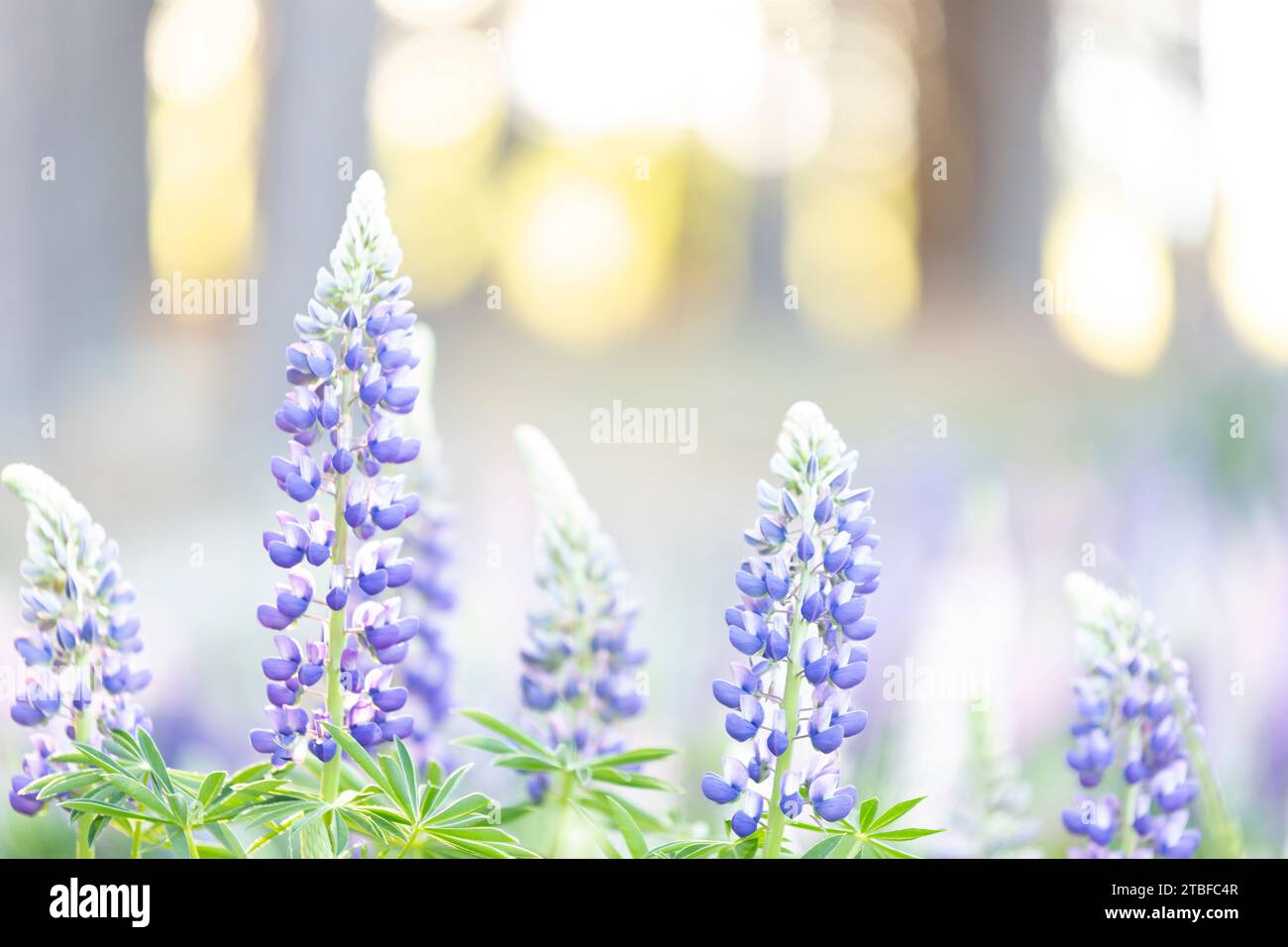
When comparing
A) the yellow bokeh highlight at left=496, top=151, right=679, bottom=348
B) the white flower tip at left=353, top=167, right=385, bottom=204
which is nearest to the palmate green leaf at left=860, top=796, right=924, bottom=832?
the white flower tip at left=353, top=167, right=385, bottom=204

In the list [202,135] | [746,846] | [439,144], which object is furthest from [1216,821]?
[202,135]

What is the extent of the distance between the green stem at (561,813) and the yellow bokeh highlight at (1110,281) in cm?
86

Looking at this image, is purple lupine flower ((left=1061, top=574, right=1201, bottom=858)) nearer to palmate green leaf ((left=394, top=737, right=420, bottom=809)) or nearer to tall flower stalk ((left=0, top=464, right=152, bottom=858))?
palmate green leaf ((left=394, top=737, right=420, bottom=809))

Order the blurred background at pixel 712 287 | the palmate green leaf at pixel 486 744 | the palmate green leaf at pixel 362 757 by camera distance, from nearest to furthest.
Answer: the palmate green leaf at pixel 362 757, the palmate green leaf at pixel 486 744, the blurred background at pixel 712 287

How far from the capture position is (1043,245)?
1.34m

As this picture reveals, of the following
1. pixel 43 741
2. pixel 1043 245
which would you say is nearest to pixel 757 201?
pixel 1043 245

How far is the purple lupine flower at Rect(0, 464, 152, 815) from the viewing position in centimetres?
73

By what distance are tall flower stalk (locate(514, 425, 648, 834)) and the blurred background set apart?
0.42 metres

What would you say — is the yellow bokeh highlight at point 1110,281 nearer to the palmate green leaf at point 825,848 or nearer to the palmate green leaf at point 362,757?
the palmate green leaf at point 825,848

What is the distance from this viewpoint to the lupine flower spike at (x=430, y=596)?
0.89 meters

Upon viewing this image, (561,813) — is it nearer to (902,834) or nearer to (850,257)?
(902,834)

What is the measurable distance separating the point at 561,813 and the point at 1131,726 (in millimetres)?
435

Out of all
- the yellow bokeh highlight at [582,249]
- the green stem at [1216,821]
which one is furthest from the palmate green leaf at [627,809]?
the yellow bokeh highlight at [582,249]

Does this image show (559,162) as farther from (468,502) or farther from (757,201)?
(468,502)
